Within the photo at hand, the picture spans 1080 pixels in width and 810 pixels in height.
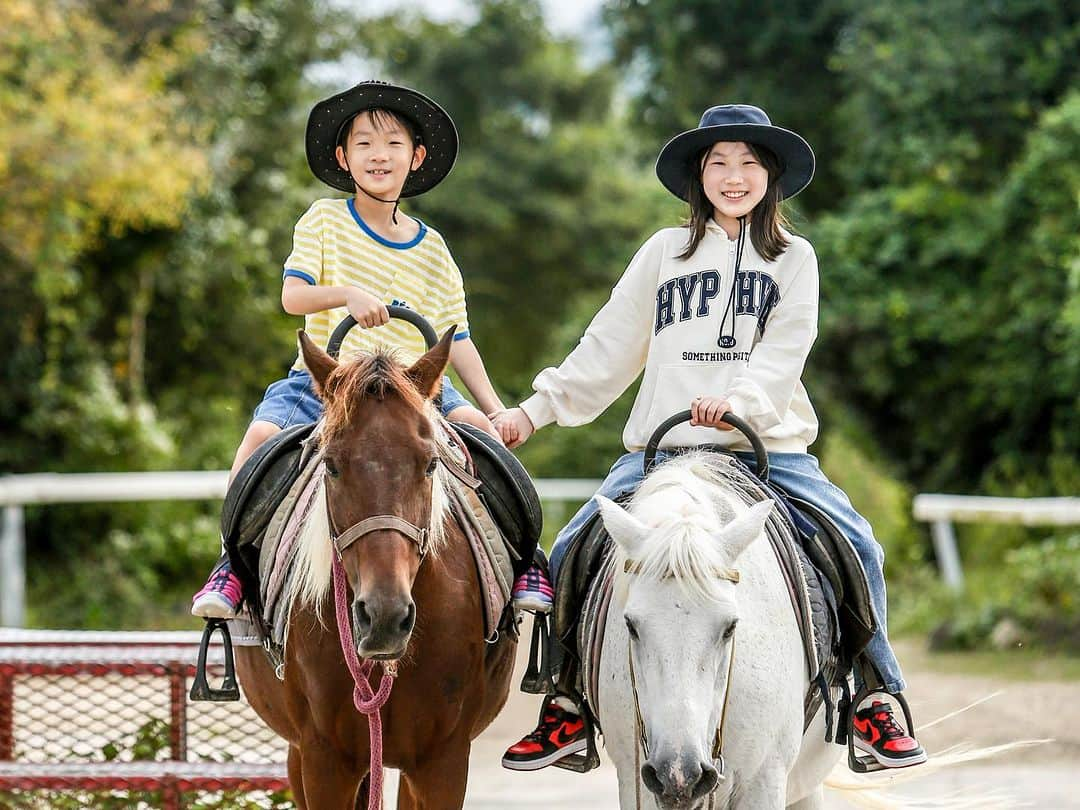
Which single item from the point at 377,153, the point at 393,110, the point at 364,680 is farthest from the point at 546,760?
the point at 393,110

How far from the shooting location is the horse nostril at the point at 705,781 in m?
3.16

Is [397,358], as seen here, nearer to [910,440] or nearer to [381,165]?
[381,165]

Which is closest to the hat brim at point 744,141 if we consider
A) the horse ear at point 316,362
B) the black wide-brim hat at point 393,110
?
the black wide-brim hat at point 393,110

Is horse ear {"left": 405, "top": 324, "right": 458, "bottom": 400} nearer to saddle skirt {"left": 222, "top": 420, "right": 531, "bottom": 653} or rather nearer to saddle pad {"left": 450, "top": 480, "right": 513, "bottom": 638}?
saddle skirt {"left": 222, "top": 420, "right": 531, "bottom": 653}

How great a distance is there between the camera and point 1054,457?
45.1 feet

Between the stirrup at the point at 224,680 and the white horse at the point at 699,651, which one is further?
the stirrup at the point at 224,680

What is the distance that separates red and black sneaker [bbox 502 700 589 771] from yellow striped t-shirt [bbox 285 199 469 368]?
1.20 meters

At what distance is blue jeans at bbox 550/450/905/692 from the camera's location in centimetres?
424

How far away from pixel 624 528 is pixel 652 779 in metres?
0.61

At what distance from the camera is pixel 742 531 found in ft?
11.2

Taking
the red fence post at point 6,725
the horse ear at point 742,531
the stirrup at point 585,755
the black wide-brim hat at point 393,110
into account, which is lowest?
the red fence post at point 6,725

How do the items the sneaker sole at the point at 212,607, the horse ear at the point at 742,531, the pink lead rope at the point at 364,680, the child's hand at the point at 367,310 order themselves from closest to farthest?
the horse ear at the point at 742,531 → the pink lead rope at the point at 364,680 → the child's hand at the point at 367,310 → the sneaker sole at the point at 212,607

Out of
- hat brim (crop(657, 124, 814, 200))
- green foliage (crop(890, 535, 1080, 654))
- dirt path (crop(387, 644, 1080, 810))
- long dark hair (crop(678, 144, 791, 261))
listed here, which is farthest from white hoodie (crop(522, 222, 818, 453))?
green foliage (crop(890, 535, 1080, 654))

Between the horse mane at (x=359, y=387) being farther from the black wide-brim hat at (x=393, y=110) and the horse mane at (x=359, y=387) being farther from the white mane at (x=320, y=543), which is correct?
the black wide-brim hat at (x=393, y=110)
